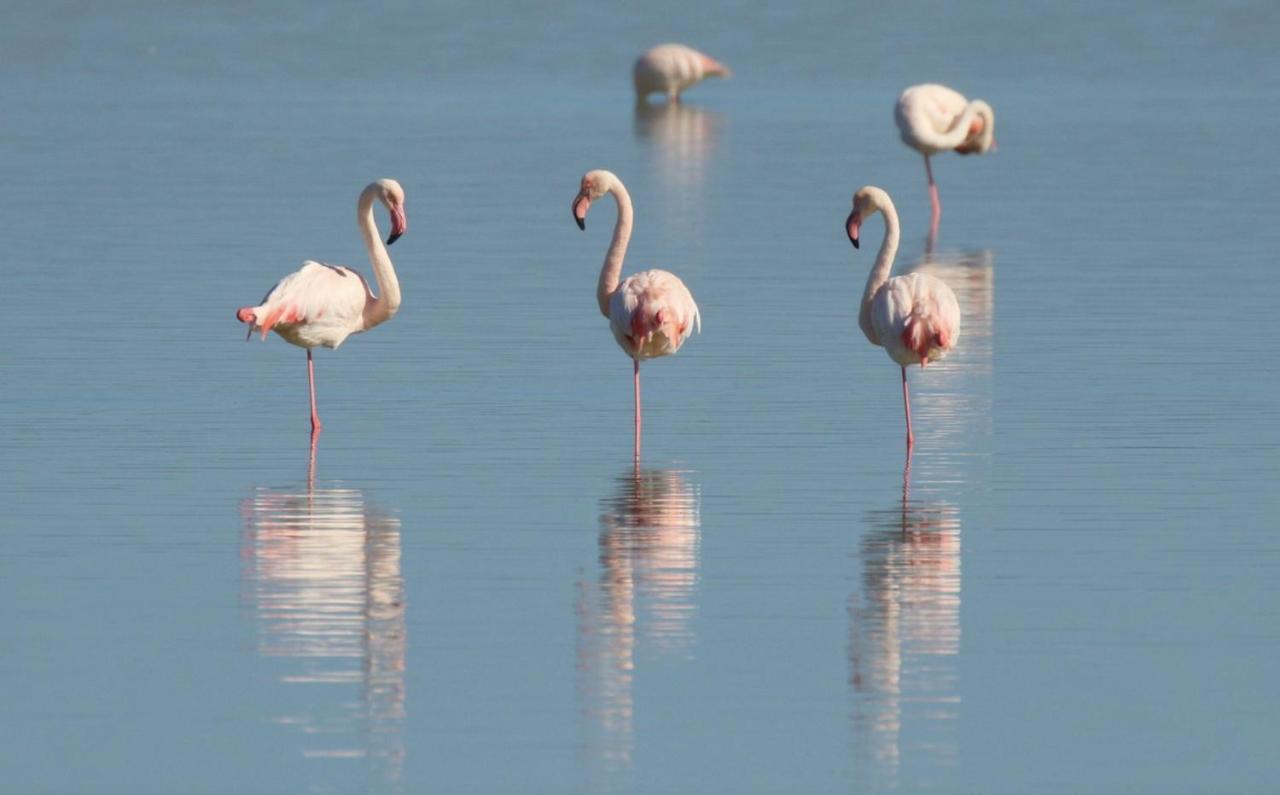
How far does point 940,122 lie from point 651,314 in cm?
1319

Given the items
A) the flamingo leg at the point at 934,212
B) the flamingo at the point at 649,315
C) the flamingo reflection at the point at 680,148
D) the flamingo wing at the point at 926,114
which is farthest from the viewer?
the flamingo wing at the point at 926,114

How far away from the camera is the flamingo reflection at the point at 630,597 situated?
6.47 meters

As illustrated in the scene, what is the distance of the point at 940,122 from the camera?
76.3 feet

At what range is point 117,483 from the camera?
938 cm

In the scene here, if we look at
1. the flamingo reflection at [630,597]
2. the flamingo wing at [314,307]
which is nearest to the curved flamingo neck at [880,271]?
the flamingo reflection at [630,597]

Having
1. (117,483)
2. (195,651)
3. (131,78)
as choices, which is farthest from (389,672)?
(131,78)

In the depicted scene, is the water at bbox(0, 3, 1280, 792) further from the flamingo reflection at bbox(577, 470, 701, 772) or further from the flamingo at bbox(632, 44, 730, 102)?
the flamingo at bbox(632, 44, 730, 102)

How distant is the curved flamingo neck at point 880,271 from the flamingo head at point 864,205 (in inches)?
0.6

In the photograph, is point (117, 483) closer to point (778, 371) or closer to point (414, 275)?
point (778, 371)

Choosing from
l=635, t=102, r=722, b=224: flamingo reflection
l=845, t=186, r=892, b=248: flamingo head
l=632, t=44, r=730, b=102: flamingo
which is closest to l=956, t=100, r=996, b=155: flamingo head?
l=635, t=102, r=722, b=224: flamingo reflection

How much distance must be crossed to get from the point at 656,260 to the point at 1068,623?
9799mm

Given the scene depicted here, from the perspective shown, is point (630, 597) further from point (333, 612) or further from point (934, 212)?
point (934, 212)

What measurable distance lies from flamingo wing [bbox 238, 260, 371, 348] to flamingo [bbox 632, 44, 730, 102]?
27.0 metres

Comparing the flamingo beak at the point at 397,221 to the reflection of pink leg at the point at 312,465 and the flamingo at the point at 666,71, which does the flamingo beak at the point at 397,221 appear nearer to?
the reflection of pink leg at the point at 312,465
